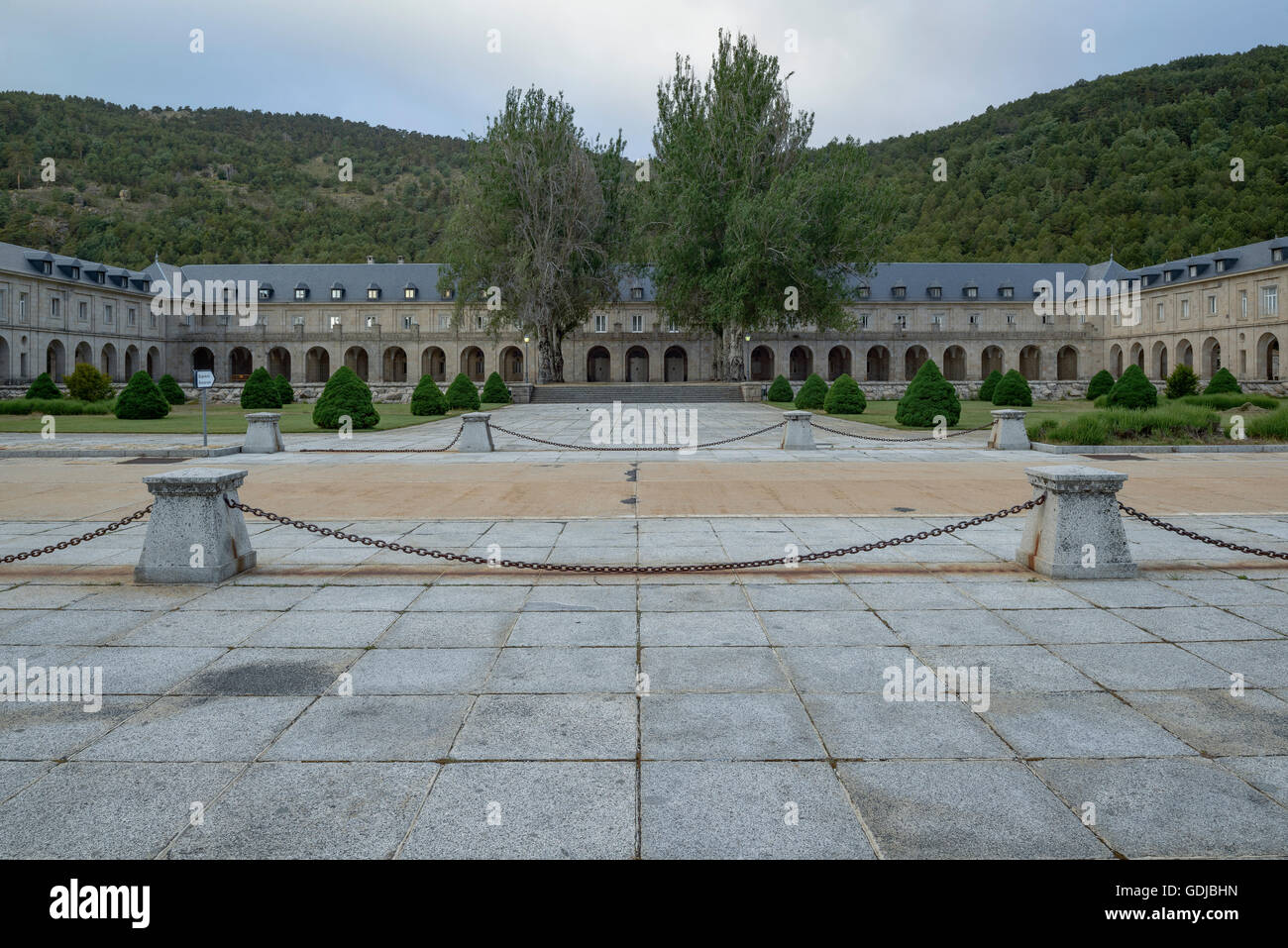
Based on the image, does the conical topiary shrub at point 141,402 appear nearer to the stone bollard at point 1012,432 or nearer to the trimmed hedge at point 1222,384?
the stone bollard at point 1012,432

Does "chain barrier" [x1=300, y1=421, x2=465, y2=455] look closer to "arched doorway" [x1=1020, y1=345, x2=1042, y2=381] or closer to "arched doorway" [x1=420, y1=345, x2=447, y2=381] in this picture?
"arched doorway" [x1=420, y1=345, x2=447, y2=381]

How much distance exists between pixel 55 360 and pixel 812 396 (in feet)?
171

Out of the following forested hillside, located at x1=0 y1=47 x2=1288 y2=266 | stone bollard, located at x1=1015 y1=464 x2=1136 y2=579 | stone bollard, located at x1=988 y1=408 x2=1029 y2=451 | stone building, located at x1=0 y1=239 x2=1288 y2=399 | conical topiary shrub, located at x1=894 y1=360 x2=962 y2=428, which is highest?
forested hillside, located at x1=0 y1=47 x2=1288 y2=266

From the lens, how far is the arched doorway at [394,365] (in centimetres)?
6956

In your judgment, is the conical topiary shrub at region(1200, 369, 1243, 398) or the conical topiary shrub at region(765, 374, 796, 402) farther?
the conical topiary shrub at region(765, 374, 796, 402)

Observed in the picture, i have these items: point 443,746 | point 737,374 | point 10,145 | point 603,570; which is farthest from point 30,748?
point 10,145

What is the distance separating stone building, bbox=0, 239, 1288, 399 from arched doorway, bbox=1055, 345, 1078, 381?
0.15m

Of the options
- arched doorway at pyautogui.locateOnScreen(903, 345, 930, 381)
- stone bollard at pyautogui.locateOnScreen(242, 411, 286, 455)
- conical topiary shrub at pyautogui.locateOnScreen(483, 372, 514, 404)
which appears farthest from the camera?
arched doorway at pyautogui.locateOnScreen(903, 345, 930, 381)

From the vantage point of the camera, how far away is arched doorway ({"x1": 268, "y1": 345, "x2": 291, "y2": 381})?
68.2 meters

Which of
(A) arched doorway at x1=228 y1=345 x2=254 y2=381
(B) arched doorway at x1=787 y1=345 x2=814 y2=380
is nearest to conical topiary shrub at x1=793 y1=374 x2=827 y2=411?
(B) arched doorway at x1=787 y1=345 x2=814 y2=380

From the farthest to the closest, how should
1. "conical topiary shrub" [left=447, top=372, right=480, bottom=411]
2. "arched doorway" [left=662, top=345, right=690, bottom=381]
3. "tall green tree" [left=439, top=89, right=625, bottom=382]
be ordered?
"arched doorway" [left=662, top=345, right=690, bottom=381] < "tall green tree" [left=439, top=89, right=625, bottom=382] < "conical topiary shrub" [left=447, top=372, right=480, bottom=411]

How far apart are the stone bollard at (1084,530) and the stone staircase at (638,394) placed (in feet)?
105

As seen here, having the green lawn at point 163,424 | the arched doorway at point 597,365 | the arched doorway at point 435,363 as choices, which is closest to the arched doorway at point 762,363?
the arched doorway at point 597,365

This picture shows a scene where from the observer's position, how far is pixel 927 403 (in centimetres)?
2353
